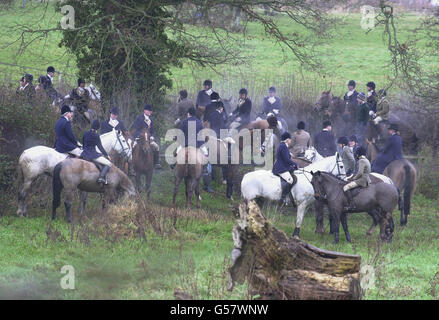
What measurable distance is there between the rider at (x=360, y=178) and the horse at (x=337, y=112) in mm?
7943

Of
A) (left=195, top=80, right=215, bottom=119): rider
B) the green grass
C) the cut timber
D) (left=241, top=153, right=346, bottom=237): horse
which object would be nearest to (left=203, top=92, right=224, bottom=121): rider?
(left=195, top=80, right=215, bottom=119): rider

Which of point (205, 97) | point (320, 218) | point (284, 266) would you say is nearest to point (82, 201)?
point (320, 218)

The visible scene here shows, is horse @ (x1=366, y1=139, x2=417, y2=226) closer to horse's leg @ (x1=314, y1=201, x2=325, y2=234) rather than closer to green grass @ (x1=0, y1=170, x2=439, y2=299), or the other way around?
green grass @ (x1=0, y1=170, x2=439, y2=299)

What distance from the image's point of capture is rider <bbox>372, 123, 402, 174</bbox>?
57.2 ft

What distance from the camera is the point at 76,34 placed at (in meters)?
18.9

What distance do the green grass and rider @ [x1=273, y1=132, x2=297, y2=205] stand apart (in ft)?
3.59

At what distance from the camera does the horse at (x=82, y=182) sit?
15125mm

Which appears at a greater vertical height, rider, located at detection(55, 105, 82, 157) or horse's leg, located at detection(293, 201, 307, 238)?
rider, located at detection(55, 105, 82, 157)

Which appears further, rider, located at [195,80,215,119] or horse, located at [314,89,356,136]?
horse, located at [314,89,356,136]

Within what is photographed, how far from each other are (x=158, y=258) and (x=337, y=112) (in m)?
12.7

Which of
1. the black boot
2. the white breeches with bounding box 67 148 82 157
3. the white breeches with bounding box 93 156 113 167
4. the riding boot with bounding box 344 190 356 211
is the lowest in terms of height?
the riding boot with bounding box 344 190 356 211

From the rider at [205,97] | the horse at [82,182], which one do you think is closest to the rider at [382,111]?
the rider at [205,97]

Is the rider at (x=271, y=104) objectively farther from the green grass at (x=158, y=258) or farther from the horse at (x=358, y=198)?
the horse at (x=358, y=198)

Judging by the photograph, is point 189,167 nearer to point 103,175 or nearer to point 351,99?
point 103,175
